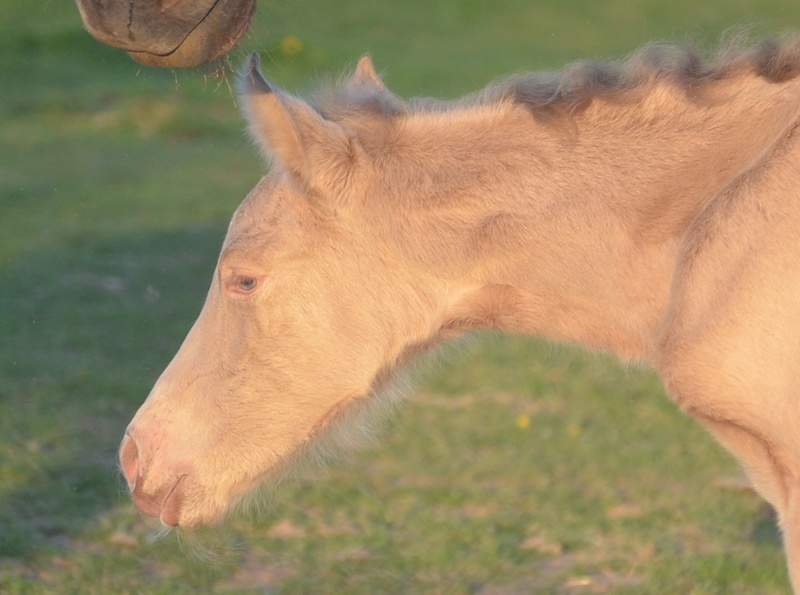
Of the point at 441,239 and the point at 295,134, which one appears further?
the point at 441,239

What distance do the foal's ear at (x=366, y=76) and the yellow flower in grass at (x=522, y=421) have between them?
330cm

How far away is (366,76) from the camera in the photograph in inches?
157

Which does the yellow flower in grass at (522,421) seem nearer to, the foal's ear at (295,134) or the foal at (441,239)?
the foal at (441,239)

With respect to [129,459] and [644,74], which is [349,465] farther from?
[644,74]

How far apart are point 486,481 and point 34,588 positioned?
2.31m

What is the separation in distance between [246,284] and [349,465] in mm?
2785

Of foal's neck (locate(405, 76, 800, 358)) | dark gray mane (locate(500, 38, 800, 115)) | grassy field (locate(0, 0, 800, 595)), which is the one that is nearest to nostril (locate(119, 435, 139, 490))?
grassy field (locate(0, 0, 800, 595))

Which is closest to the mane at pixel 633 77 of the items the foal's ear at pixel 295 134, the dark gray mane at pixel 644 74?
the dark gray mane at pixel 644 74

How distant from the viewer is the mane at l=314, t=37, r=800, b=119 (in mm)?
3537

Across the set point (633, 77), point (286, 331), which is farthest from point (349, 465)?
point (633, 77)

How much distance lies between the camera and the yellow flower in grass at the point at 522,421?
696 centimetres

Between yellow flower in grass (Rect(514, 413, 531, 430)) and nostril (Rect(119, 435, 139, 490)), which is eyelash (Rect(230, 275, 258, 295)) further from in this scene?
yellow flower in grass (Rect(514, 413, 531, 430))

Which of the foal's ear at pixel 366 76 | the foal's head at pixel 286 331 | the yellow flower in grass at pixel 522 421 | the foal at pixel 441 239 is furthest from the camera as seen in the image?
the yellow flower in grass at pixel 522 421

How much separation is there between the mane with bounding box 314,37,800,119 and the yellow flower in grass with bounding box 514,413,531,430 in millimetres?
3514
